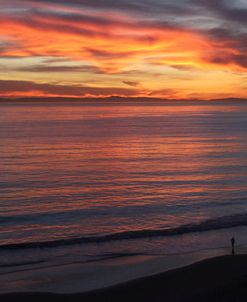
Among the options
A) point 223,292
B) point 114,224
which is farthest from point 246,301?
point 114,224

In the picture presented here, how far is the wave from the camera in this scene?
1838 centimetres

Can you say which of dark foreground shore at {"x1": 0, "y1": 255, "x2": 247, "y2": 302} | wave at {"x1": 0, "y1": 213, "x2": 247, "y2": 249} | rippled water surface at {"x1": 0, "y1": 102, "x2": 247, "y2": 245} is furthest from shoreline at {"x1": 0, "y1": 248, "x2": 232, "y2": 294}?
rippled water surface at {"x1": 0, "y1": 102, "x2": 247, "y2": 245}

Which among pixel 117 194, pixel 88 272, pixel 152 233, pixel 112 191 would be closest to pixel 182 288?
pixel 88 272

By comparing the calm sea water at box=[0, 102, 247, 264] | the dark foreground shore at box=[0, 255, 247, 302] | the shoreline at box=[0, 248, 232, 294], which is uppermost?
the calm sea water at box=[0, 102, 247, 264]

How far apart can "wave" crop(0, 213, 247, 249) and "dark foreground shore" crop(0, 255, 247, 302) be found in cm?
484

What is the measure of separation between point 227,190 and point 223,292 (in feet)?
59.1

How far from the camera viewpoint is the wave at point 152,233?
1838cm

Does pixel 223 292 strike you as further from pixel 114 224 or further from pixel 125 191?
pixel 125 191

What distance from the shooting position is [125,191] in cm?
2948

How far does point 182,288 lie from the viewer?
13375mm

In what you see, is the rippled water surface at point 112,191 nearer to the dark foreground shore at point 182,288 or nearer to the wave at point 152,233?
the wave at point 152,233

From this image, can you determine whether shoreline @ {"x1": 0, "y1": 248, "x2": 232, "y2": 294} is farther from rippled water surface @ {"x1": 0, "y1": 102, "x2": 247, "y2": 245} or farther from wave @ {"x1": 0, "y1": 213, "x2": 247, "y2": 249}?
rippled water surface @ {"x1": 0, "y1": 102, "x2": 247, "y2": 245}

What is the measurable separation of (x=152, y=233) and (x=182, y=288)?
6.65 metres

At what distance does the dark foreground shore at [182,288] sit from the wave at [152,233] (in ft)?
15.9
